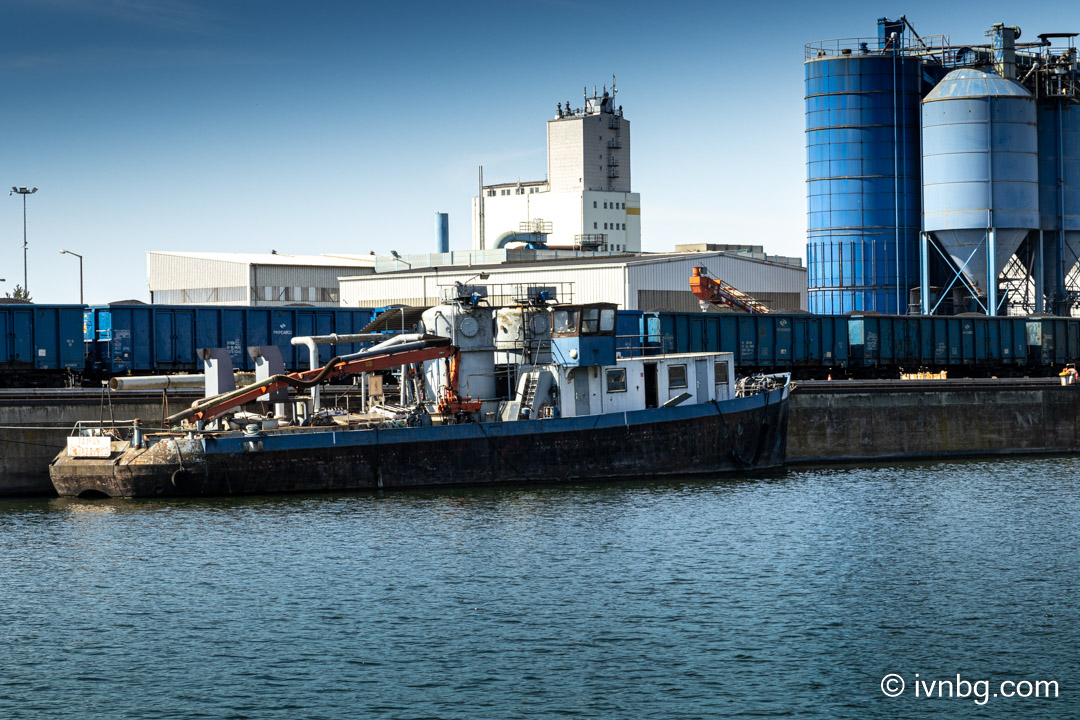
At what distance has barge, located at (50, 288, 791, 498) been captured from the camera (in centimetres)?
3578

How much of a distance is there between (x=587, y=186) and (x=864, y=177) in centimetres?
5911

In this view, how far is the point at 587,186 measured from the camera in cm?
13012

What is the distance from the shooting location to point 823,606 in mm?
24734

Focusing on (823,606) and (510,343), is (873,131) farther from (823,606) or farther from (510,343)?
(823,606)

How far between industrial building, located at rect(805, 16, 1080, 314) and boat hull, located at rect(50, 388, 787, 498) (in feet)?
107

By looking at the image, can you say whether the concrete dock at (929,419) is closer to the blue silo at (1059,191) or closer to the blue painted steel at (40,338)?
the blue silo at (1059,191)

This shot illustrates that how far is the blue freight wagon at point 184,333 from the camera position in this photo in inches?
1876

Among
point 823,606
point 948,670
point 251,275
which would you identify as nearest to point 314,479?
point 823,606

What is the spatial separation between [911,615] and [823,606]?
1.69m

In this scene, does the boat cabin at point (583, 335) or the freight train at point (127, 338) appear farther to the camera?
the freight train at point (127, 338)

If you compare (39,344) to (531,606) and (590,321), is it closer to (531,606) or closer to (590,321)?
(590,321)

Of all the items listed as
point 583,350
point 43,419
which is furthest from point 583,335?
point 43,419

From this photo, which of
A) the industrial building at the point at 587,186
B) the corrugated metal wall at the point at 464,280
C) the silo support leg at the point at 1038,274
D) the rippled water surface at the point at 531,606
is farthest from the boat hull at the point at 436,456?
the industrial building at the point at 587,186

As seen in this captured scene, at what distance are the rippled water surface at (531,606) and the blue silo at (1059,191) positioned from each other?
3983cm
